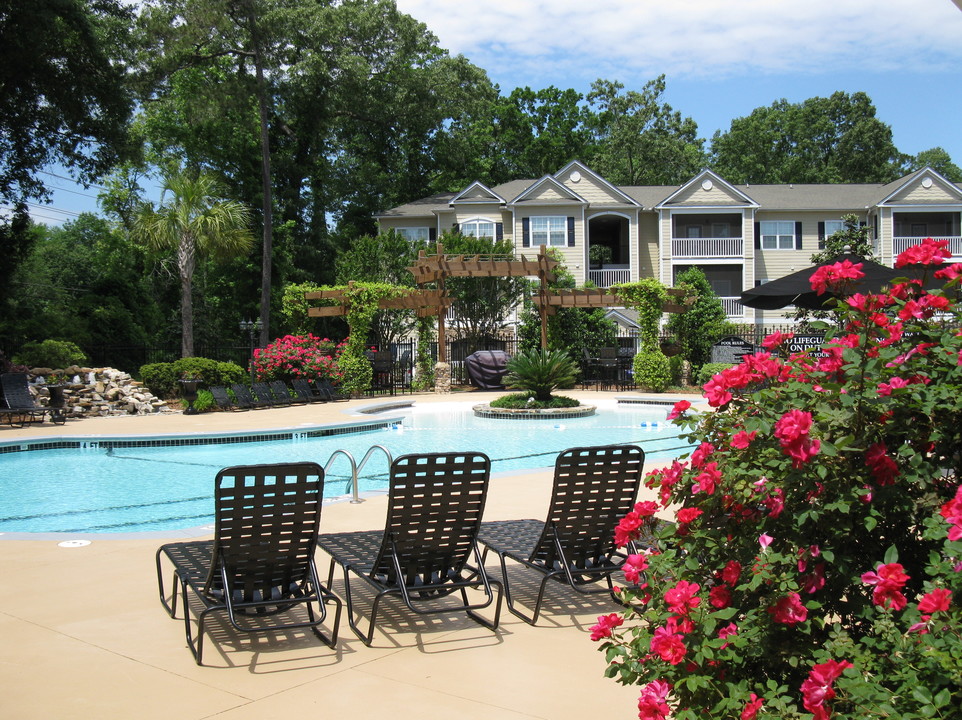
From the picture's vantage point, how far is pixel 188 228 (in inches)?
1101

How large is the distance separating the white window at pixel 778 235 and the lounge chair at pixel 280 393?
86.6 ft

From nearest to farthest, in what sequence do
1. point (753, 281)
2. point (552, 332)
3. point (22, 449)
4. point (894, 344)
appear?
point (894, 344), point (22, 449), point (552, 332), point (753, 281)

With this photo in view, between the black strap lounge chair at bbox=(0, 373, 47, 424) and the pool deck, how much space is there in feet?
41.7

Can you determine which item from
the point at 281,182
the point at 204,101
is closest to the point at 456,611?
the point at 204,101

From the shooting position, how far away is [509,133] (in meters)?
48.5

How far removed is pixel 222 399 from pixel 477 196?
2060 centimetres

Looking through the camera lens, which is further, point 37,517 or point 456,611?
point 37,517

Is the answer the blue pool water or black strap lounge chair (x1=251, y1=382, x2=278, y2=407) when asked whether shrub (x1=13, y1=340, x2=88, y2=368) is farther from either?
the blue pool water

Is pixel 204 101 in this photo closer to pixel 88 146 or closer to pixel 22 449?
pixel 88 146

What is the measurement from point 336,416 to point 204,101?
20484 millimetres

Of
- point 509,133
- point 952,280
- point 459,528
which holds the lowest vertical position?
point 459,528

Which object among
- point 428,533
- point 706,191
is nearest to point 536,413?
point 428,533

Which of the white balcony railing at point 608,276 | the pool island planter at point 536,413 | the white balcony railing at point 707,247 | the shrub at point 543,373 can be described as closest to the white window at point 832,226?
the white balcony railing at point 707,247

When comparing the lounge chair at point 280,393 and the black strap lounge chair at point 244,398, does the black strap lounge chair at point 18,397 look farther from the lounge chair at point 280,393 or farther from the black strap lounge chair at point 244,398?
the lounge chair at point 280,393
